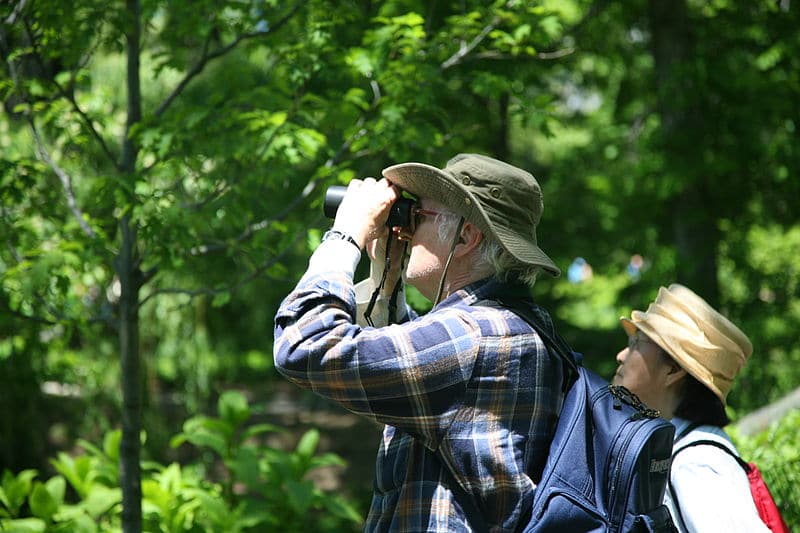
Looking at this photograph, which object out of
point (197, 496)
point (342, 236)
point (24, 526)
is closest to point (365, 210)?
point (342, 236)

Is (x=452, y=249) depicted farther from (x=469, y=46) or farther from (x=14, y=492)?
(x=14, y=492)

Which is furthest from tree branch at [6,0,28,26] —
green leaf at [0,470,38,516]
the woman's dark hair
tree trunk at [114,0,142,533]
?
the woman's dark hair

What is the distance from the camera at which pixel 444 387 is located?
1.87 meters

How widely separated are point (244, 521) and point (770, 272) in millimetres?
5061

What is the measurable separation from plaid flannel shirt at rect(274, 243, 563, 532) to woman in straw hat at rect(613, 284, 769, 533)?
0.78 metres

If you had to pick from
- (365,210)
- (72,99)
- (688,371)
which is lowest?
(688,371)

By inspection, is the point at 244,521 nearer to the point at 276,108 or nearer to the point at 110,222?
the point at 110,222

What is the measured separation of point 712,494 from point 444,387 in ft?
3.36

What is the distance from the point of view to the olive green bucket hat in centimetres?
205

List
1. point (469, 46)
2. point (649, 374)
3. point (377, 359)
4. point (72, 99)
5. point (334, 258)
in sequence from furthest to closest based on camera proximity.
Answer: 1. point (469, 46)
2. point (72, 99)
3. point (649, 374)
4. point (334, 258)
5. point (377, 359)

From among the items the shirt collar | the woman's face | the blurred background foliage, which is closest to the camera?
the shirt collar

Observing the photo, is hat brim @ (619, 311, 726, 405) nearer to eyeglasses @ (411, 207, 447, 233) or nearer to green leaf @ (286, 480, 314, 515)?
eyeglasses @ (411, 207, 447, 233)

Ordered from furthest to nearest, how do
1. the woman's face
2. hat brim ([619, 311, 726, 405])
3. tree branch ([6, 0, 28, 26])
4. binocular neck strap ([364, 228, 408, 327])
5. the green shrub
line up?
the green shrub
tree branch ([6, 0, 28, 26])
the woman's face
hat brim ([619, 311, 726, 405])
binocular neck strap ([364, 228, 408, 327])

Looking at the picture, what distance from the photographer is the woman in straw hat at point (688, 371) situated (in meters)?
2.53
